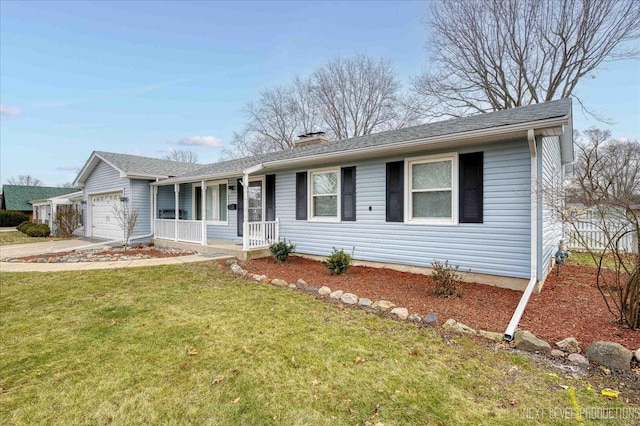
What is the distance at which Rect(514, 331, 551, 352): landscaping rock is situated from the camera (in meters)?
3.39

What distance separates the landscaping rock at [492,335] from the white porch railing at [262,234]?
21.7ft

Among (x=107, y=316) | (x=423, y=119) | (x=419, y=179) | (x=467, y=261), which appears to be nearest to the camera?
(x=107, y=316)

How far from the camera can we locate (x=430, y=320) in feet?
13.8

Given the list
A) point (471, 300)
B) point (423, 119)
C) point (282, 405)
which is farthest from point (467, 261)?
point (423, 119)

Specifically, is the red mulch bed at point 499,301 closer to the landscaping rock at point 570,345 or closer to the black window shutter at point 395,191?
the landscaping rock at point 570,345

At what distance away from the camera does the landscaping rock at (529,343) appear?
339 cm

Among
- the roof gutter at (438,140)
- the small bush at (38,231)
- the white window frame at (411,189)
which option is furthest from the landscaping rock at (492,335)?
the small bush at (38,231)

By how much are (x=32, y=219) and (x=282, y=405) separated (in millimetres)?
37652

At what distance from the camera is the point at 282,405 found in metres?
2.50

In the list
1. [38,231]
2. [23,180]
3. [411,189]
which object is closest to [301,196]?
[411,189]

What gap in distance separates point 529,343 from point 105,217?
56.3 ft

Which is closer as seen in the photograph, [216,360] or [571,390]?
[571,390]

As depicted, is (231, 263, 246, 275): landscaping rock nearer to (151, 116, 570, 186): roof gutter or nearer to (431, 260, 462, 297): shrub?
(151, 116, 570, 186): roof gutter

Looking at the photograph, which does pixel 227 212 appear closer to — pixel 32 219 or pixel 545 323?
pixel 545 323
